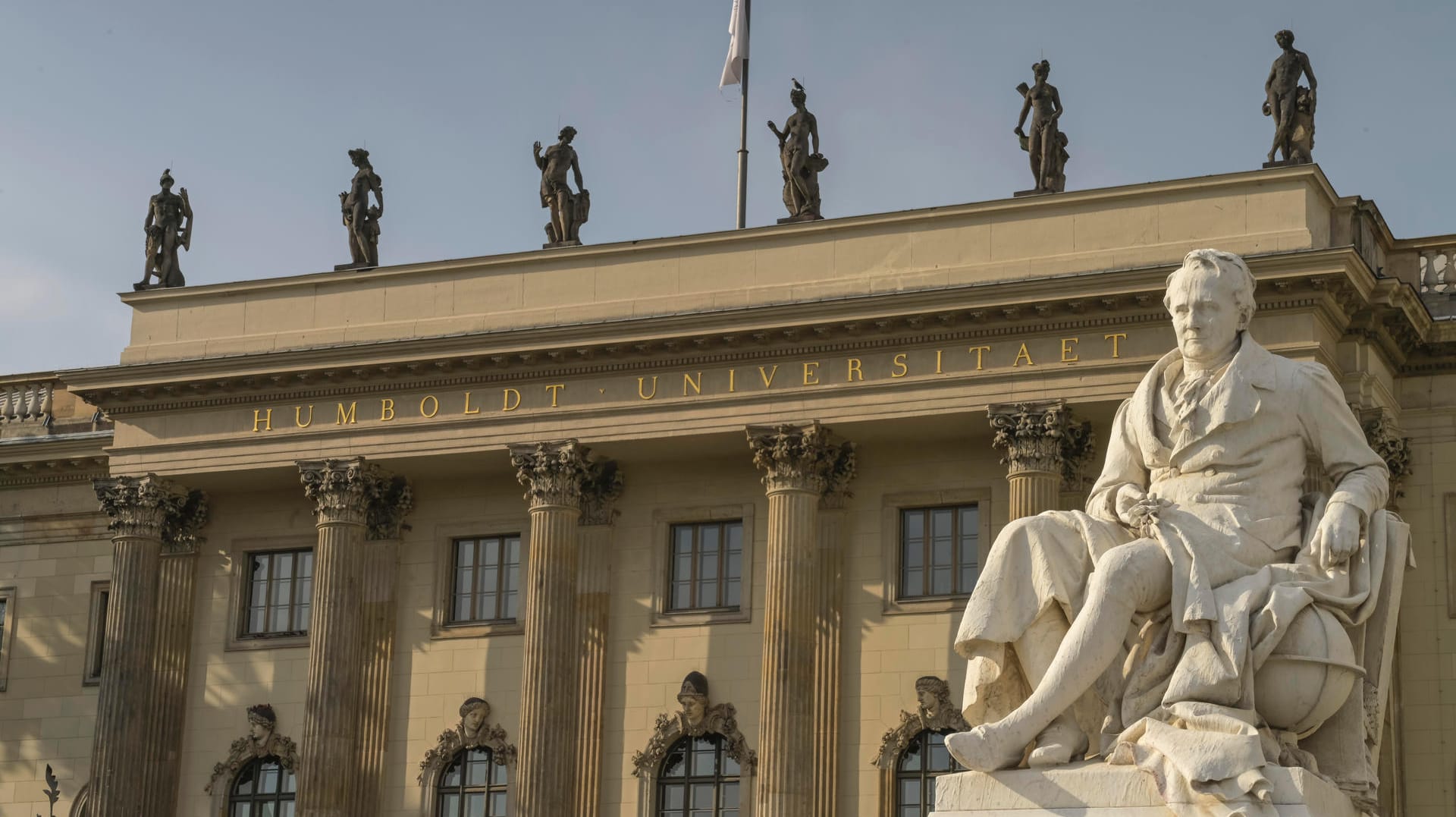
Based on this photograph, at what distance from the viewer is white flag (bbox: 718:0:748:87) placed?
42.5 m

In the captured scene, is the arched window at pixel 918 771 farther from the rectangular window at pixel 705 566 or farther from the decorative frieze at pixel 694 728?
the rectangular window at pixel 705 566

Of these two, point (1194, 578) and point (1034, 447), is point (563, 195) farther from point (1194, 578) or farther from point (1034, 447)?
point (1194, 578)

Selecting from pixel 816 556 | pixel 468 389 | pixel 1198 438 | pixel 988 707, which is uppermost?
pixel 468 389

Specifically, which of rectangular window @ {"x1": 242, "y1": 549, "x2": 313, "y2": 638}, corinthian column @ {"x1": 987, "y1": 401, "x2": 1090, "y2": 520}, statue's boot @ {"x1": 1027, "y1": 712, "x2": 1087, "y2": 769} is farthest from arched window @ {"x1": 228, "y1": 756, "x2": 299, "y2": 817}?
statue's boot @ {"x1": 1027, "y1": 712, "x2": 1087, "y2": 769}

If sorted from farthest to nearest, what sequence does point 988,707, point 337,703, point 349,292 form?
point 349,292 < point 337,703 < point 988,707

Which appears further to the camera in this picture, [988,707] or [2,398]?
[2,398]

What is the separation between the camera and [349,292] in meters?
39.5

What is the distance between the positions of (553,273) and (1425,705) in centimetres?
1380

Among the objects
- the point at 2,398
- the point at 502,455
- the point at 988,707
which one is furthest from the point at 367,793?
the point at 988,707

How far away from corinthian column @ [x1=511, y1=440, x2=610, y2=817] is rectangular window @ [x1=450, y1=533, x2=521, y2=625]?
1.16m

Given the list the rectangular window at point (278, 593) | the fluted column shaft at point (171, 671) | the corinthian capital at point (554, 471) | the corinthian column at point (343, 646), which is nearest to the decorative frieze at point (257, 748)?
the fluted column shaft at point (171, 671)

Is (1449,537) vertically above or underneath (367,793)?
above

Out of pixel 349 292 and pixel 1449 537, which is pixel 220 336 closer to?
pixel 349 292

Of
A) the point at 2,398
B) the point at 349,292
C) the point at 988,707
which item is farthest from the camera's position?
the point at 2,398
